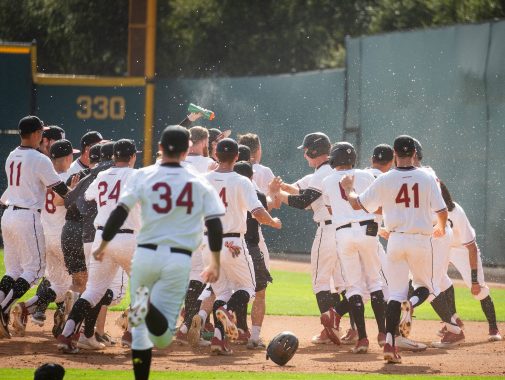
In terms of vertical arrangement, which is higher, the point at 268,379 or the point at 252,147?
the point at 252,147

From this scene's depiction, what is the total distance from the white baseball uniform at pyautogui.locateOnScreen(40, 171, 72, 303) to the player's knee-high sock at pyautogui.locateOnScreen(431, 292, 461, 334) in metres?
3.92

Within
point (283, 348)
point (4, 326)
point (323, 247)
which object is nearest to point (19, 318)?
point (4, 326)

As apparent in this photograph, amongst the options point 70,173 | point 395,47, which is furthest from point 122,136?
point 70,173

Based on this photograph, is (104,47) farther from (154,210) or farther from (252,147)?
(154,210)

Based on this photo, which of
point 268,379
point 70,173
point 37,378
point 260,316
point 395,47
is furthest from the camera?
point 395,47

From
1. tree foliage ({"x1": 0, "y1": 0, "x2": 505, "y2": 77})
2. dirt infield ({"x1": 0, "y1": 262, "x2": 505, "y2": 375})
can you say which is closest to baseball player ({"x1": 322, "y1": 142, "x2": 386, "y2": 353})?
dirt infield ({"x1": 0, "y1": 262, "x2": 505, "y2": 375})

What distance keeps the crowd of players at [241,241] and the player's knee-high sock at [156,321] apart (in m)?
1.44

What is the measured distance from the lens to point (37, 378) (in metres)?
6.88

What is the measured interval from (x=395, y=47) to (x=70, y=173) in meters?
10.3

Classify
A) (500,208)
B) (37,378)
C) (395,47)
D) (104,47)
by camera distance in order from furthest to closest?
(104,47), (395,47), (500,208), (37,378)

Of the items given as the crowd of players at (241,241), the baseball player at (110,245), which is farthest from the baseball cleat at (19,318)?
the baseball player at (110,245)

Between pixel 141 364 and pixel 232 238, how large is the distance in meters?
2.73

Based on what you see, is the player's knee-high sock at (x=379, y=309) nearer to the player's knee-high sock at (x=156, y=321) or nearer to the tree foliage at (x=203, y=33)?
the player's knee-high sock at (x=156, y=321)

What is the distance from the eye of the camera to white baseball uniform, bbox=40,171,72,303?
427 inches
